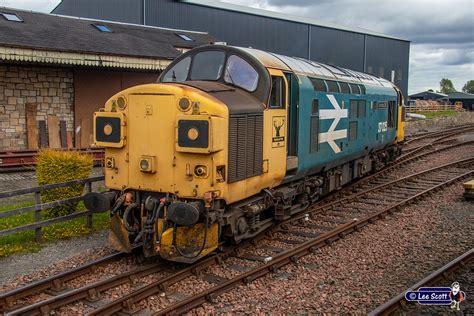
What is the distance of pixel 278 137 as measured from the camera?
8.46 m

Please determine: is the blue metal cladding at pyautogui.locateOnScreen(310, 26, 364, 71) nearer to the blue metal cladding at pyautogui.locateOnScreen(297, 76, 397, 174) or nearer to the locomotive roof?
the blue metal cladding at pyautogui.locateOnScreen(297, 76, 397, 174)

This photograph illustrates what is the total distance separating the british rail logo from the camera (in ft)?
19.3

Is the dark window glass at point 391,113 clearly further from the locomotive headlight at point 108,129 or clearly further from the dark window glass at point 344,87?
the locomotive headlight at point 108,129

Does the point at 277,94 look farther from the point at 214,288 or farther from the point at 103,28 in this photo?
the point at 103,28

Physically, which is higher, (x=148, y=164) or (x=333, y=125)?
(x=333, y=125)

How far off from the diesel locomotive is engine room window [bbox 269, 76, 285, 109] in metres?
0.02

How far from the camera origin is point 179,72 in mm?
8727

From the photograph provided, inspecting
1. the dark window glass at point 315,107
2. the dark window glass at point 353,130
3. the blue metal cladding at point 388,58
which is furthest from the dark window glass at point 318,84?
the blue metal cladding at point 388,58

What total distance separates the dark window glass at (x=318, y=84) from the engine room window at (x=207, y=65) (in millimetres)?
2353

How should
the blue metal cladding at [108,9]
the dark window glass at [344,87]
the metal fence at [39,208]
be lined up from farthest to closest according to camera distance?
1. the blue metal cladding at [108,9]
2. the dark window glass at [344,87]
3. the metal fence at [39,208]

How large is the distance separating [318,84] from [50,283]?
6.23m

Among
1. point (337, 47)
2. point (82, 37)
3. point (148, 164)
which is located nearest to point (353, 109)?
point (148, 164)

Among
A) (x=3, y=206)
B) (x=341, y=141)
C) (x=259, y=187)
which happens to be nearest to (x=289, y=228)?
(x=259, y=187)

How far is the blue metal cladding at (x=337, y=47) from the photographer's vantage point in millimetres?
43125
